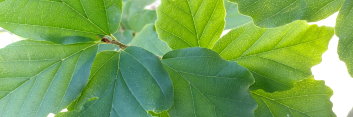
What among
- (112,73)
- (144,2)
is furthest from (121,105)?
(144,2)

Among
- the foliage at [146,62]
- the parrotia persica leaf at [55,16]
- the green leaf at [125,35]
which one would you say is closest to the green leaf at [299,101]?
the foliage at [146,62]

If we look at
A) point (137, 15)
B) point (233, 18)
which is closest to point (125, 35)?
point (137, 15)

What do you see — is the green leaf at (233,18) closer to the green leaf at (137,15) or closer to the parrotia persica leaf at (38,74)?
the parrotia persica leaf at (38,74)

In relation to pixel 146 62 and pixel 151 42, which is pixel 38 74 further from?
pixel 151 42

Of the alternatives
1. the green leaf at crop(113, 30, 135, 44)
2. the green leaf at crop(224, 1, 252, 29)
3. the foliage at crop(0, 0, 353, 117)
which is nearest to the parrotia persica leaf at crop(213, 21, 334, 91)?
the foliage at crop(0, 0, 353, 117)

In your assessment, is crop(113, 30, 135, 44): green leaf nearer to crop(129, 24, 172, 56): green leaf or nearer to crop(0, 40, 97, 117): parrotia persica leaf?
crop(129, 24, 172, 56): green leaf

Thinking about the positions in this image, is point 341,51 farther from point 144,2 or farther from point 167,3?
point 144,2
